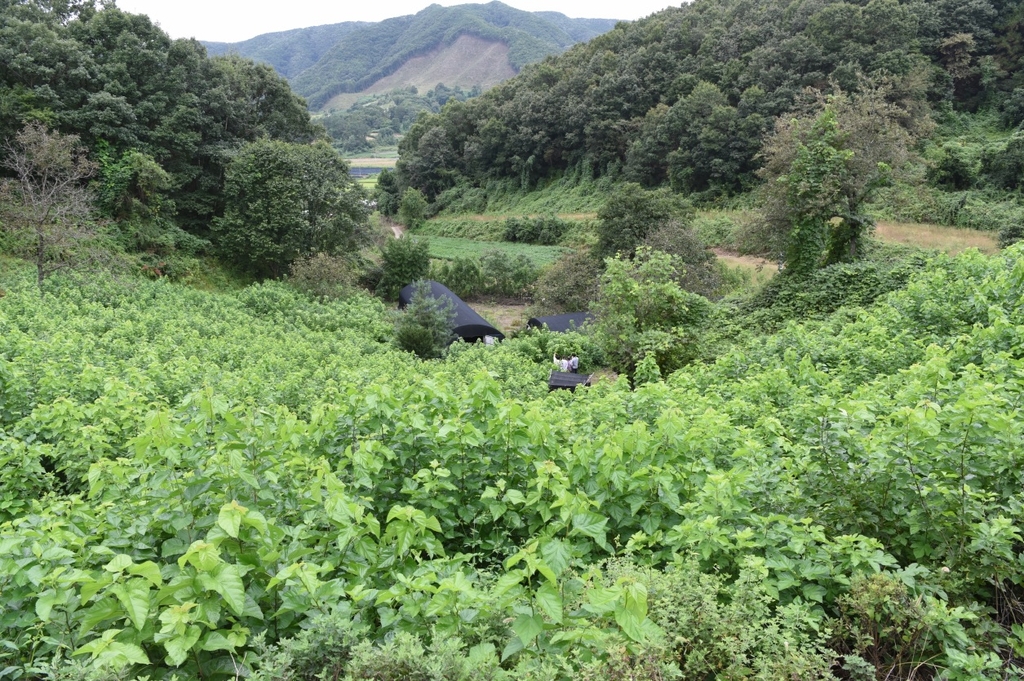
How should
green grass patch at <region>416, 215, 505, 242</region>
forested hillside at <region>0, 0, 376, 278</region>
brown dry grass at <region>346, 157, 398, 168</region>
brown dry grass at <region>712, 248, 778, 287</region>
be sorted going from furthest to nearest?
brown dry grass at <region>346, 157, 398, 168</region> < green grass patch at <region>416, 215, 505, 242</region> < brown dry grass at <region>712, 248, 778, 287</region> < forested hillside at <region>0, 0, 376, 278</region>

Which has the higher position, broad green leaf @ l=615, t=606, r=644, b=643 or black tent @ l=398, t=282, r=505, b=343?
broad green leaf @ l=615, t=606, r=644, b=643

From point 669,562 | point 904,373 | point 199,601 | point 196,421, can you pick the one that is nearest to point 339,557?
point 199,601

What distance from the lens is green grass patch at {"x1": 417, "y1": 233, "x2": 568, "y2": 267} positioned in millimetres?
32906

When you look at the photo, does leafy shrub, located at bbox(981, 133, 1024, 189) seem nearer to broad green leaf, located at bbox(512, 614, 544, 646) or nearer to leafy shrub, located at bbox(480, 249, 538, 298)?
leafy shrub, located at bbox(480, 249, 538, 298)

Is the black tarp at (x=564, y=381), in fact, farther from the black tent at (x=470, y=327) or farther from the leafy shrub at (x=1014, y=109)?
the leafy shrub at (x=1014, y=109)

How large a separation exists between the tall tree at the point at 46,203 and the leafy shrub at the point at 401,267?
36.1ft

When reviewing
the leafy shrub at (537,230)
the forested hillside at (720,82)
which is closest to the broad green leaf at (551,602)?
the forested hillside at (720,82)

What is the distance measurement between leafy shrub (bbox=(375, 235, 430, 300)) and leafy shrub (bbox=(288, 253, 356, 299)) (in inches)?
192

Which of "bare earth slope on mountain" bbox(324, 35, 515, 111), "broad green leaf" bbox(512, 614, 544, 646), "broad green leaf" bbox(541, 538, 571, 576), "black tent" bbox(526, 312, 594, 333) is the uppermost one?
"bare earth slope on mountain" bbox(324, 35, 515, 111)

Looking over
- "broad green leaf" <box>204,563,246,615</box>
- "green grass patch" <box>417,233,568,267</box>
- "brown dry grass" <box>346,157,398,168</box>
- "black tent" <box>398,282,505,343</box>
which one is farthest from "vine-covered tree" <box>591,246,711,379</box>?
"brown dry grass" <box>346,157,398,168</box>

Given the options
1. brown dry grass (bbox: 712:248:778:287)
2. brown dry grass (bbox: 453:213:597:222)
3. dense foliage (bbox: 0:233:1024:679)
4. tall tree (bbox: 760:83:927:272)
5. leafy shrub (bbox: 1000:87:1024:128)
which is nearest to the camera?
dense foliage (bbox: 0:233:1024:679)

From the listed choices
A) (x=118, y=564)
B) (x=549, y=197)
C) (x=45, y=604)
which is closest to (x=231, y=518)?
(x=118, y=564)

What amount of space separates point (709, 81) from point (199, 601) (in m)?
43.1

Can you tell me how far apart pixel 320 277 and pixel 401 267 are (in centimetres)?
614
